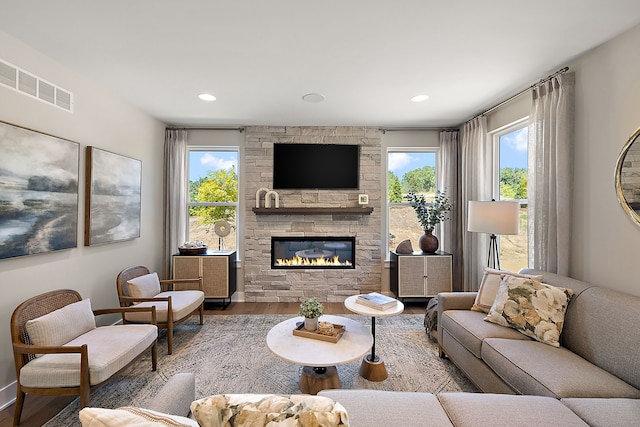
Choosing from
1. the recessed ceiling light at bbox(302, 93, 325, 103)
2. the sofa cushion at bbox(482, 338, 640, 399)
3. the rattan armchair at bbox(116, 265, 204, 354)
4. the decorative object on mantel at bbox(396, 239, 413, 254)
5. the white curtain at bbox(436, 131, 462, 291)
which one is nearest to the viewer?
the sofa cushion at bbox(482, 338, 640, 399)

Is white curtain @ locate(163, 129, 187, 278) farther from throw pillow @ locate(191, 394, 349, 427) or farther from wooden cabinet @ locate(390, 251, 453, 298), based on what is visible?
throw pillow @ locate(191, 394, 349, 427)

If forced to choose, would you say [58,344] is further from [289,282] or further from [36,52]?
[289,282]

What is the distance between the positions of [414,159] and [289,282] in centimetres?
274

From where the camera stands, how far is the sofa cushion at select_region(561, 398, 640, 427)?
1.27m

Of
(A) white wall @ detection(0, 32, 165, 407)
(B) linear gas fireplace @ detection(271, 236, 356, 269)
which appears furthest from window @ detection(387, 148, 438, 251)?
(A) white wall @ detection(0, 32, 165, 407)

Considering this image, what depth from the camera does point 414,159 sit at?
455 cm

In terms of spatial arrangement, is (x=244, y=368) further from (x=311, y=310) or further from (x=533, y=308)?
(x=533, y=308)

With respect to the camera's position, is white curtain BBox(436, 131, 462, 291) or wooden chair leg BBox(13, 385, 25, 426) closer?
wooden chair leg BBox(13, 385, 25, 426)

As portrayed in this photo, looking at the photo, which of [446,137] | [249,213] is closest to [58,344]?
[249,213]

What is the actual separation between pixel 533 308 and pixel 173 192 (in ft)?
14.4

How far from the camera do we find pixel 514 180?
11.0 feet

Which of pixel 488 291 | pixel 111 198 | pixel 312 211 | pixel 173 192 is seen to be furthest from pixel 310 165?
pixel 488 291

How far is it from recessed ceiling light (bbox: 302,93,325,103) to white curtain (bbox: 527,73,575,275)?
6.90ft

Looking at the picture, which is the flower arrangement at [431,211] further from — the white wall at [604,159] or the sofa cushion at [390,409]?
the sofa cushion at [390,409]
